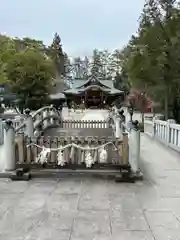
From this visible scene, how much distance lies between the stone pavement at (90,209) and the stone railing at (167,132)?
11.4 feet

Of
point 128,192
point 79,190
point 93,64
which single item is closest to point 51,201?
Result: point 79,190

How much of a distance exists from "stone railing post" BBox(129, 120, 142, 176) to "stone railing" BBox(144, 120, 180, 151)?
12.2 feet

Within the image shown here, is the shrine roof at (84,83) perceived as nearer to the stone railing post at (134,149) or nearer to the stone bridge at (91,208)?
the stone railing post at (134,149)

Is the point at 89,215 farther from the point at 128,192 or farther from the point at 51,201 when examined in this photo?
the point at 128,192

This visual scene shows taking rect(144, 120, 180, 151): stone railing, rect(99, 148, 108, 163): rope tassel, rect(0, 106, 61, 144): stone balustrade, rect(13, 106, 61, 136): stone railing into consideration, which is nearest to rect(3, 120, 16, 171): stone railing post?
rect(0, 106, 61, 144): stone balustrade

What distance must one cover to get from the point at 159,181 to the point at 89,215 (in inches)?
92.6

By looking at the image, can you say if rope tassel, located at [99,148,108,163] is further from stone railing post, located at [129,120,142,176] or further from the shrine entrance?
the shrine entrance

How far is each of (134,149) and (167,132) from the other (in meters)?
4.98

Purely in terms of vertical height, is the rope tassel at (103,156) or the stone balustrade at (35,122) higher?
the stone balustrade at (35,122)

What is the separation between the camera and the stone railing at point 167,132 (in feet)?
32.1

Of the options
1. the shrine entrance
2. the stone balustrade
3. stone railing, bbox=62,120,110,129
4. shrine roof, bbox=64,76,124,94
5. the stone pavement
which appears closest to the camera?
the stone pavement

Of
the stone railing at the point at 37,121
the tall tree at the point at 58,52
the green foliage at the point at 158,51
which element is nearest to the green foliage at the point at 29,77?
the stone railing at the point at 37,121

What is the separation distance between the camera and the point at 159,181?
19.7ft

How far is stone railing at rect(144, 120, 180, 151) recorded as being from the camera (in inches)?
385
